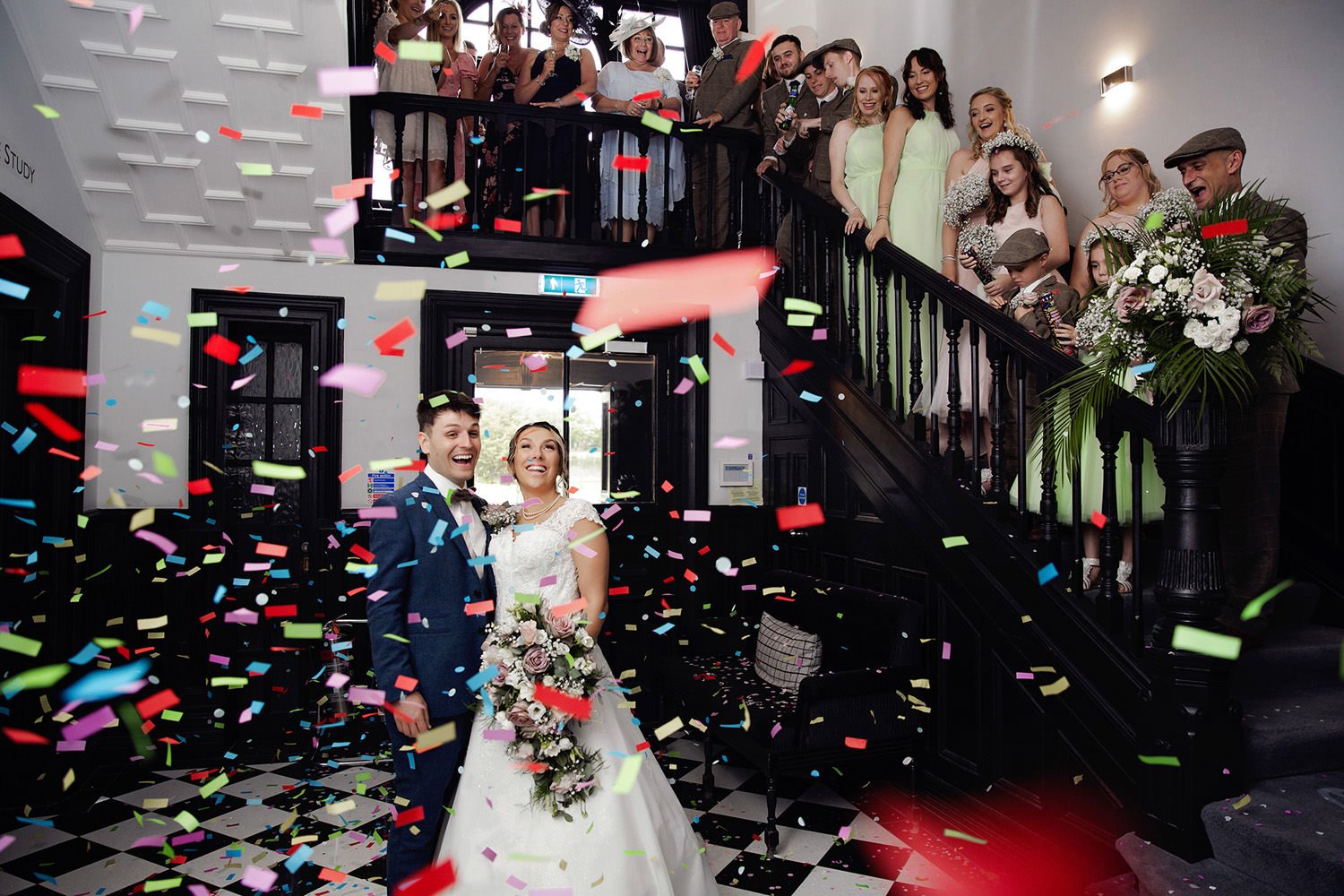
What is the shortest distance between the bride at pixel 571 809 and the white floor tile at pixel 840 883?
0.54m

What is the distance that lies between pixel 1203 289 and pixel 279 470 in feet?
15.7

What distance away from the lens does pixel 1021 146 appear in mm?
3604

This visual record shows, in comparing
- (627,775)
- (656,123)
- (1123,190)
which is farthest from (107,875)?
(1123,190)

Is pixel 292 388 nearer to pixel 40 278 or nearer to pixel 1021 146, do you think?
pixel 40 278

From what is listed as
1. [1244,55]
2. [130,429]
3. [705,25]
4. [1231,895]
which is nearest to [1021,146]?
[1244,55]

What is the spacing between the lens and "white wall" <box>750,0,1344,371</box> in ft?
11.9

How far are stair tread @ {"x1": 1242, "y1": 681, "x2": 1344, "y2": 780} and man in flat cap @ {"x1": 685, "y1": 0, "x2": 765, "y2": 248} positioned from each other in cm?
394

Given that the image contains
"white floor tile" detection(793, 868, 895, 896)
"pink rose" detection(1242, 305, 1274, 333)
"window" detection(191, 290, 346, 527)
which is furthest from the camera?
"window" detection(191, 290, 346, 527)

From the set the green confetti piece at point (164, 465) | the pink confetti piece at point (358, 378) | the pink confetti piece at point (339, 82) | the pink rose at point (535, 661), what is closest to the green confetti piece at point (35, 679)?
the green confetti piece at point (164, 465)

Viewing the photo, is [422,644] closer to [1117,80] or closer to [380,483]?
[380,483]

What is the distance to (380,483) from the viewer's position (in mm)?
5062

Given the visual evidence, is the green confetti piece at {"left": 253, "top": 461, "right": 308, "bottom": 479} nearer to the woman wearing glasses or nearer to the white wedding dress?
the white wedding dress

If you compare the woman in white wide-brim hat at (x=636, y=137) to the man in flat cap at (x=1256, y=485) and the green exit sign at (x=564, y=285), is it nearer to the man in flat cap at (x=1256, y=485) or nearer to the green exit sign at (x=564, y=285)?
the green exit sign at (x=564, y=285)

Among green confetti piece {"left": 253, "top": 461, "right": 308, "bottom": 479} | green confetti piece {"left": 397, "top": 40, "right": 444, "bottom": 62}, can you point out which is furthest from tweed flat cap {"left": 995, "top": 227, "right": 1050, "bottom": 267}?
→ green confetti piece {"left": 253, "top": 461, "right": 308, "bottom": 479}
